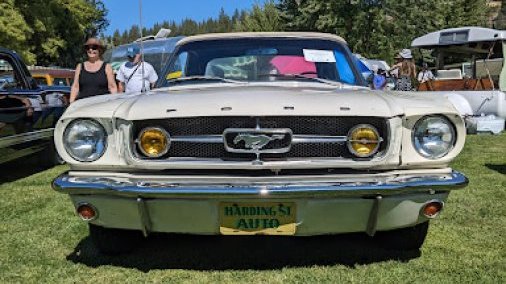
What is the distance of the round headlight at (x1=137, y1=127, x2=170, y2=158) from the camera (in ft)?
10.1

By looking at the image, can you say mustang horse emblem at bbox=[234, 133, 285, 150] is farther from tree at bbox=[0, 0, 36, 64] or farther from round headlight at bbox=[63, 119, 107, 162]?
tree at bbox=[0, 0, 36, 64]

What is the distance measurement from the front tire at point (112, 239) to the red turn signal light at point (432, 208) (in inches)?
70.2

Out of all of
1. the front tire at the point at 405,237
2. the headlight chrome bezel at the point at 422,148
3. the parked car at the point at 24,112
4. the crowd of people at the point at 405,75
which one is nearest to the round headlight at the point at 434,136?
the headlight chrome bezel at the point at 422,148

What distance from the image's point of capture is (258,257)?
3.62 meters

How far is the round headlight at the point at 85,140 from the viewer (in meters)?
3.17

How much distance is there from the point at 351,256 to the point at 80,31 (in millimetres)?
37953

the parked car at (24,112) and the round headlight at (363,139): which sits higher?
the round headlight at (363,139)

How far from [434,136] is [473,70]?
11128 mm

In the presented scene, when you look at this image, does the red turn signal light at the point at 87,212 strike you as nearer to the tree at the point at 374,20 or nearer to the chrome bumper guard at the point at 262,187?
the chrome bumper guard at the point at 262,187

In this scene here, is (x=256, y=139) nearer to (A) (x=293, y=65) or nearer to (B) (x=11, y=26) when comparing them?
(A) (x=293, y=65)

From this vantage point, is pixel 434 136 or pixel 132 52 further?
pixel 132 52

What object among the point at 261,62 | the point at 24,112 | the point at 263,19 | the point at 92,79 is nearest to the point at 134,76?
the point at 92,79

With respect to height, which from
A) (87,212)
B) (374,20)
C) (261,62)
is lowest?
(87,212)

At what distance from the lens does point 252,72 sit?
4.16 meters
